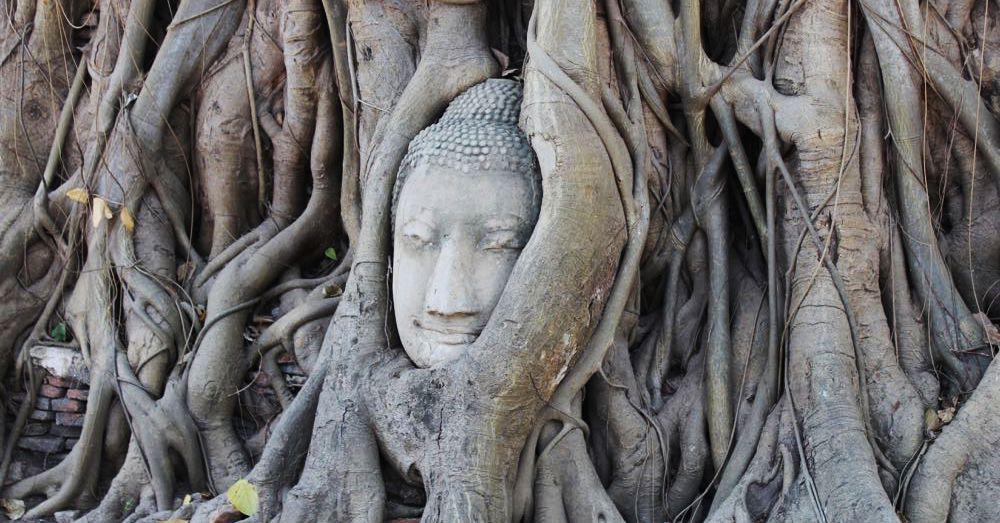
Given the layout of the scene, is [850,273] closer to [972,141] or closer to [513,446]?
[972,141]

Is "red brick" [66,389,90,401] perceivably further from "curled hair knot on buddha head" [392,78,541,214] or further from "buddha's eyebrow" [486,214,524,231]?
"buddha's eyebrow" [486,214,524,231]

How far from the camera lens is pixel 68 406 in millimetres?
4000

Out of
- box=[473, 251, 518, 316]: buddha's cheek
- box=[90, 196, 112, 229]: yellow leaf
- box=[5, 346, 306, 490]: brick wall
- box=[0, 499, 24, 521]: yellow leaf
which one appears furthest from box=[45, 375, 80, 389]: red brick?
box=[473, 251, 518, 316]: buddha's cheek

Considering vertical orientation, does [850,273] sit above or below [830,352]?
above

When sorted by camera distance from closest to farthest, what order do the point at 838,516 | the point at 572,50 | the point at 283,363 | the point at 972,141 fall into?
the point at 838,516
the point at 572,50
the point at 972,141
the point at 283,363

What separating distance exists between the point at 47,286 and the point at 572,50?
8.10 feet

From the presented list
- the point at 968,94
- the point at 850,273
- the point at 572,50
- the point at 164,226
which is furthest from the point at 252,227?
the point at 968,94

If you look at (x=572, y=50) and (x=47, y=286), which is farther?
(x=47, y=286)

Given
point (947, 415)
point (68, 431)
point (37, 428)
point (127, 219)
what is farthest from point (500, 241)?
point (37, 428)

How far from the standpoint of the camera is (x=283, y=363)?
3826 mm

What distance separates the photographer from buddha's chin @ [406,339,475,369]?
9.66 feet

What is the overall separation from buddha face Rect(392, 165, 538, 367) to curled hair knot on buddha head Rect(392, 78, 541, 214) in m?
0.03

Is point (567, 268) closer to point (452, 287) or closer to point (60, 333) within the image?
point (452, 287)

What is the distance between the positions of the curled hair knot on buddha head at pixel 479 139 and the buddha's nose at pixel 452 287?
0.27 m
